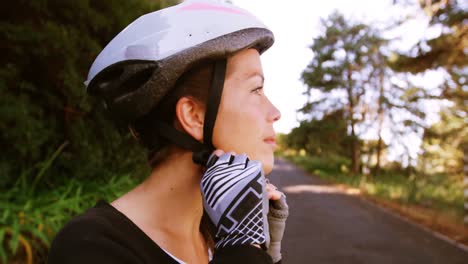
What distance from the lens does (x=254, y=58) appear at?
1379mm

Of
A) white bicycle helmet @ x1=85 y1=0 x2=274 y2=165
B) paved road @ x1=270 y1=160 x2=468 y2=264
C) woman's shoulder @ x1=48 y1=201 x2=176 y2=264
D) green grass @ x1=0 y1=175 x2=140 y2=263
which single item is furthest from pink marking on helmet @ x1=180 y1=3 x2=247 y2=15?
paved road @ x1=270 y1=160 x2=468 y2=264

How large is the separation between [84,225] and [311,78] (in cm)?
2254

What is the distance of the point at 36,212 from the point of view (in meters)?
3.66

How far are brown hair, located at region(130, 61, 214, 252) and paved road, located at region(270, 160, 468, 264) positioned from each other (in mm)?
4715

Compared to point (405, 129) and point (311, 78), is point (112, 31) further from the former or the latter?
point (311, 78)

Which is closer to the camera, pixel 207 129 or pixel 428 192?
pixel 207 129

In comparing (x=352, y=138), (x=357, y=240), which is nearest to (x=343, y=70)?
(x=352, y=138)

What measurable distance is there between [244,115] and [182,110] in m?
0.21

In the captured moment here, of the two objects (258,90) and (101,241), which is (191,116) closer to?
(258,90)

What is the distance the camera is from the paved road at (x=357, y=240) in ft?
20.1

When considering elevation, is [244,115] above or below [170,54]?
below

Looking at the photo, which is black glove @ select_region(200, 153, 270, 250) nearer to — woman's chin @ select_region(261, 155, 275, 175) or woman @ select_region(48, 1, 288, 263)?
woman @ select_region(48, 1, 288, 263)

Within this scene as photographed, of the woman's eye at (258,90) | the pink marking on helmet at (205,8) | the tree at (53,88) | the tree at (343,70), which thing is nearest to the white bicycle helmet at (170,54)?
the pink marking on helmet at (205,8)

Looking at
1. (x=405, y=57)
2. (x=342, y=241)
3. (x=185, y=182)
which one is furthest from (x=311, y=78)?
(x=185, y=182)
